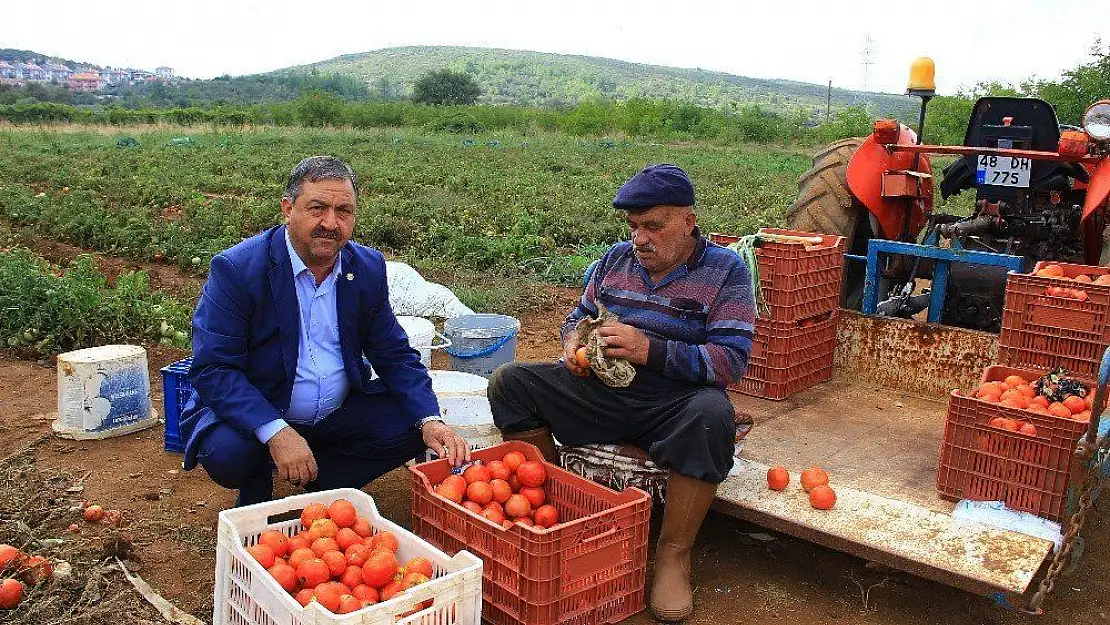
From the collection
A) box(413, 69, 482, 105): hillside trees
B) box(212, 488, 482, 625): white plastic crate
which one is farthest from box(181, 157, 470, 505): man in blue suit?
box(413, 69, 482, 105): hillside trees

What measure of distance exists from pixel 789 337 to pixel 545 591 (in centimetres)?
228

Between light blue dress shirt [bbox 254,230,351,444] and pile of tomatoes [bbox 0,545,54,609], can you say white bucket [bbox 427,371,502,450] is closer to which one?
light blue dress shirt [bbox 254,230,351,444]

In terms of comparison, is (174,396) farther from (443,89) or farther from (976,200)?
(443,89)

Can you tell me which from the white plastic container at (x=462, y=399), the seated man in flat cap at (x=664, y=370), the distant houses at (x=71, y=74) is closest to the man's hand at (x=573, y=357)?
the seated man in flat cap at (x=664, y=370)

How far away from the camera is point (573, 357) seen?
338 cm

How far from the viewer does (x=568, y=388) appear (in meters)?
3.51

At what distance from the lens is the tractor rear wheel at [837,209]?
562cm

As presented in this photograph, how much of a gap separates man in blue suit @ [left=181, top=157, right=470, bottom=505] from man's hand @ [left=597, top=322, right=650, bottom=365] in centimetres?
68

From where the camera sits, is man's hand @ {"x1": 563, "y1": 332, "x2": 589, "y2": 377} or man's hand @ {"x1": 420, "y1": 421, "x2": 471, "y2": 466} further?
man's hand @ {"x1": 563, "y1": 332, "x2": 589, "y2": 377}

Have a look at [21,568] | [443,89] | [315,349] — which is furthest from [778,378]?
[443,89]

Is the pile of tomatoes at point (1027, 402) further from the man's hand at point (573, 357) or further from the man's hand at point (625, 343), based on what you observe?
the man's hand at point (573, 357)

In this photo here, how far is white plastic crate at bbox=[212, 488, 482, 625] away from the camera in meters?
2.29

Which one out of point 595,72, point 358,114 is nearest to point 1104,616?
point 358,114

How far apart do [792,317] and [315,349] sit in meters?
2.45
